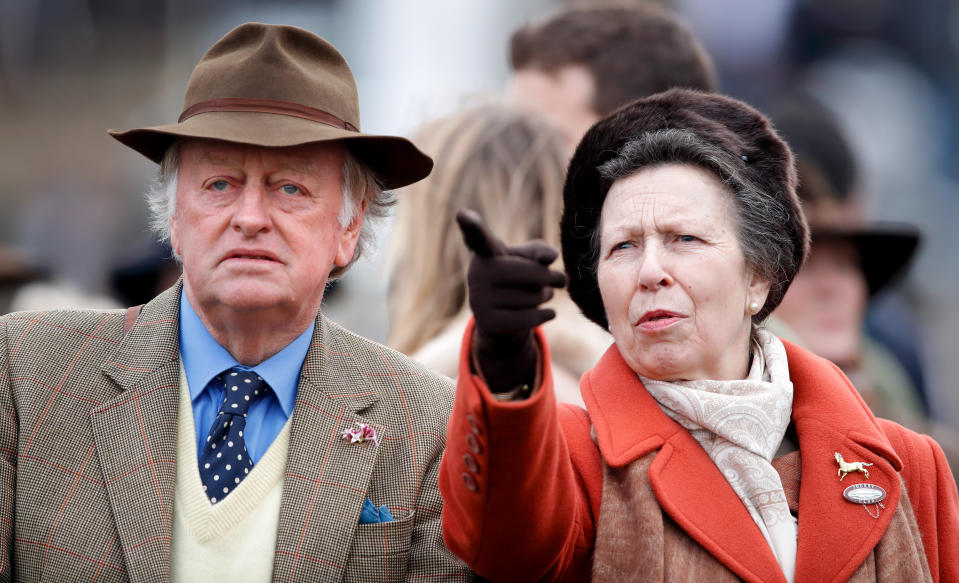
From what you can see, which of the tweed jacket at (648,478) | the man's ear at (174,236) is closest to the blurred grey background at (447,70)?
the man's ear at (174,236)

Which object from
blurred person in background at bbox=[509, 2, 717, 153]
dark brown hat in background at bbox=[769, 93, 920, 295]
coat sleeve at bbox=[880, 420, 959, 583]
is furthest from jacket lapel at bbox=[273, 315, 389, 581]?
dark brown hat in background at bbox=[769, 93, 920, 295]

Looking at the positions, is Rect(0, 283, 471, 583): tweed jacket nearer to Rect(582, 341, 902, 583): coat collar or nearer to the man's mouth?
the man's mouth

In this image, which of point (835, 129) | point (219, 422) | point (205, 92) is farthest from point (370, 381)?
point (835, 129)

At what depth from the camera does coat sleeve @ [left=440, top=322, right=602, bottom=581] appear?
2842 mm

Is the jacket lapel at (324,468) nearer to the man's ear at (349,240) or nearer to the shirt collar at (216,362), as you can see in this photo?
the shirt collar at (216,362)

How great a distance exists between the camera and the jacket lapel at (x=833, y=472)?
3227 millimetres

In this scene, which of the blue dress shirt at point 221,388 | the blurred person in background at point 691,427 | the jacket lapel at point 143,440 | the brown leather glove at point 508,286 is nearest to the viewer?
the brown leather glove at point 508,286

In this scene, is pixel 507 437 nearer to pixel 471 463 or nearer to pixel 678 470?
pixel 471 463

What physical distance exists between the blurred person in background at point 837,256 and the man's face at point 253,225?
3.31 m

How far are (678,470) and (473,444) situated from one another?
734mm

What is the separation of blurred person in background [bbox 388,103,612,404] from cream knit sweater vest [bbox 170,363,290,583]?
1.20 m

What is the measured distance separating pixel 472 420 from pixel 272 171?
3.55 feet

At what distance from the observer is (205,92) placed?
3.52m

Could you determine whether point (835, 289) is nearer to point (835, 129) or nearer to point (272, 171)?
point (835, 129)
